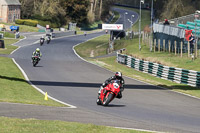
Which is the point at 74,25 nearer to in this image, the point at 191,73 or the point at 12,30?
the point at 12,30

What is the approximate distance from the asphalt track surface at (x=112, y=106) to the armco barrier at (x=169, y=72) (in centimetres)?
368

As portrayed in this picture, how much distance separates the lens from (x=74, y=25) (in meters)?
120

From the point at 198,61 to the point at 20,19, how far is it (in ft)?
248

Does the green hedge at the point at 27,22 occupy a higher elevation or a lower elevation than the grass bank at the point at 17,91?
higher

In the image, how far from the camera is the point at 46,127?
12.5 metres

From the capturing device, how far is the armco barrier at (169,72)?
1297 inches

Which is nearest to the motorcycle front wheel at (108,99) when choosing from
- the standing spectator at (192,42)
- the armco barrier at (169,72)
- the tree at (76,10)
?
the armco barrier at (169,72)

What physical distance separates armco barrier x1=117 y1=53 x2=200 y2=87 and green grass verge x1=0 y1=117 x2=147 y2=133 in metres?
20.4

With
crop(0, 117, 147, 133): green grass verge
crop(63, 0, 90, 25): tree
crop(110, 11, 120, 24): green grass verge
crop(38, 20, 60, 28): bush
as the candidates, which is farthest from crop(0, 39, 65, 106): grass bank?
crop(110, 11, 120, 24): green grass verge

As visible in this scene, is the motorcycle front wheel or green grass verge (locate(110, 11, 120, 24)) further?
green grass verge (locate(110, 11, 120, 24))

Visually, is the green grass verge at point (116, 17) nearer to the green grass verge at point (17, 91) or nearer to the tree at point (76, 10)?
the tree at point (76, 10)

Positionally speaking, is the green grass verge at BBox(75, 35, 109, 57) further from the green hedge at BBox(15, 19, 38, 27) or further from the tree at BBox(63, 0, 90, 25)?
the tree at BBox(63, 0, 90, 25)

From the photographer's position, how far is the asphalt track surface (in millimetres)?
14828

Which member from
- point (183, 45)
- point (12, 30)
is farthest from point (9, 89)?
point (12, 30)
